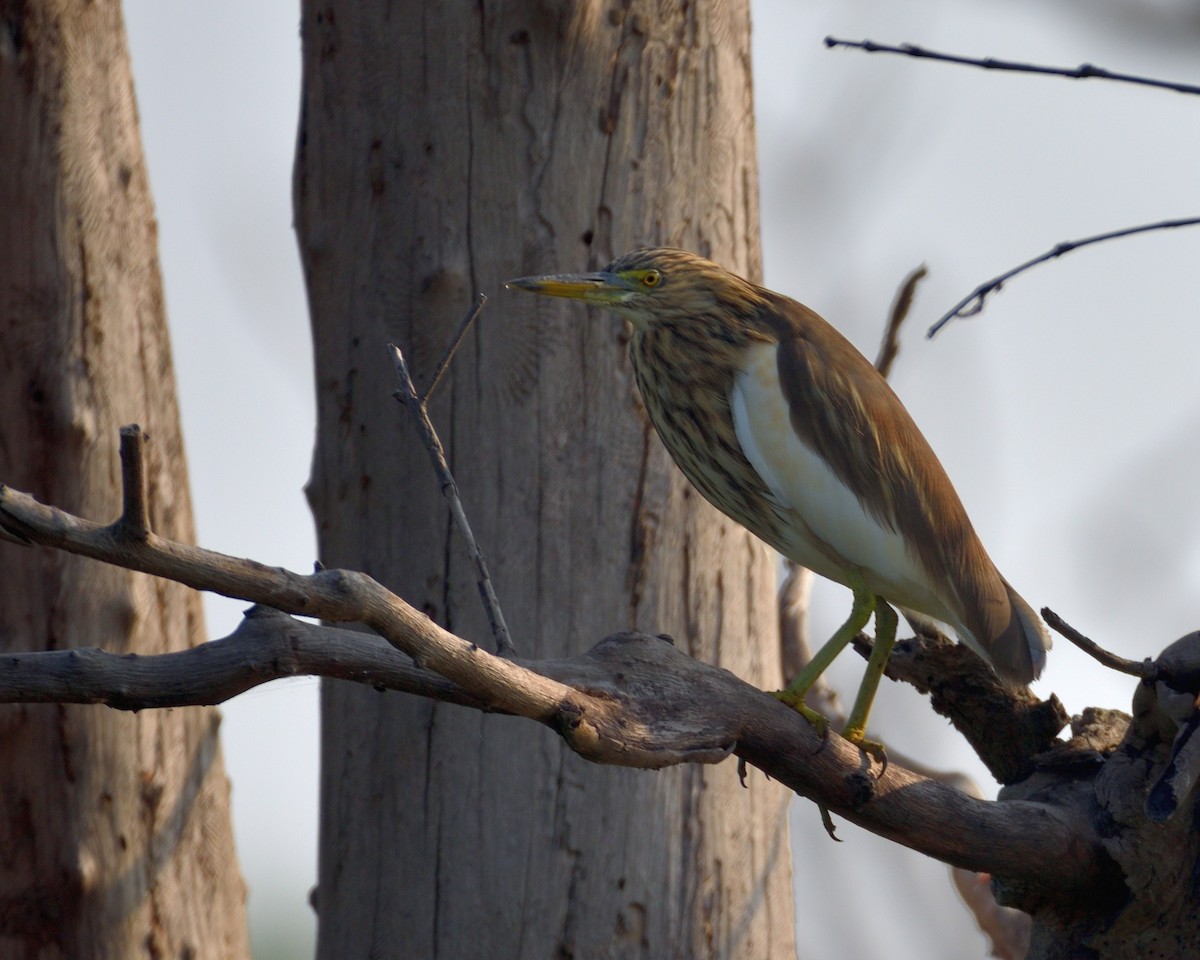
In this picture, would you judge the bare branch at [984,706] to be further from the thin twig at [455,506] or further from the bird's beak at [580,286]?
the thin twig at [455,506]

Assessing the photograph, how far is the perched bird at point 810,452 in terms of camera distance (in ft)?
9.45

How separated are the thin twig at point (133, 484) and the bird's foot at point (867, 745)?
151cm

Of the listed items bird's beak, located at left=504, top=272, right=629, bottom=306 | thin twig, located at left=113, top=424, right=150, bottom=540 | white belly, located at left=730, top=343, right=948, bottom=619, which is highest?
bird's beak, located at left=504, top=272, right=629, bottom=306

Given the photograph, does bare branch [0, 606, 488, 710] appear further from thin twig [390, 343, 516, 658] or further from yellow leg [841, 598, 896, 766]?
yellow leg [841, 598, 896, 766]

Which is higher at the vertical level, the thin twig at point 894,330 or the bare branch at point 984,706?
the thin twig at point 894,330

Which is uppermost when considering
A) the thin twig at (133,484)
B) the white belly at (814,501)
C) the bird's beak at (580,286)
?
the bird's beak at (580,286)

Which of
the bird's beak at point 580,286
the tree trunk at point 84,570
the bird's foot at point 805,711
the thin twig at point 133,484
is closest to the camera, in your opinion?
the thin twig at point 133,484

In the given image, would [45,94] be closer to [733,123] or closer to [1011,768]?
[733,123]

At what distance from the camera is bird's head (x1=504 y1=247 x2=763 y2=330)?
3.00 meters

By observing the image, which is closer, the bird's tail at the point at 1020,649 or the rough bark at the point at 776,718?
the rough bark at the point at 776,718

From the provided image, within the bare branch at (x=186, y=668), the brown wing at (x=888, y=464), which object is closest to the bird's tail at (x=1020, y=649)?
the brown wing at (x=888, y=464)

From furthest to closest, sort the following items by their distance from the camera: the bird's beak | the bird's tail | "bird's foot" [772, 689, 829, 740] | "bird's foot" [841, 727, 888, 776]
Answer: the bird's beak, the bird's tail, "bird's foot" [841, 727, 888, 776], "bird's foot" [772, 689, 829, 740]

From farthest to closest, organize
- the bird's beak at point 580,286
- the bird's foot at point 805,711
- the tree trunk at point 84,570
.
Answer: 1. the tree trunk at point 84,570
2. the bird's beak at point 580,286
3. the bird's foot at point 805,711

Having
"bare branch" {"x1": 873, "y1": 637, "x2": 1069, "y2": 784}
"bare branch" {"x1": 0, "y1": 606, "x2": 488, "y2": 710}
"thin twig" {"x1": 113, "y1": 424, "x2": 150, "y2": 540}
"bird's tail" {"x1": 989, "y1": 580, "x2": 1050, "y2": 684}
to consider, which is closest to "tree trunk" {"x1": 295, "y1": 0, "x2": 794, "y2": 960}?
"bare branch" {"x1": 873, "y1": 637, "x2": 1069, "y2": 784}
